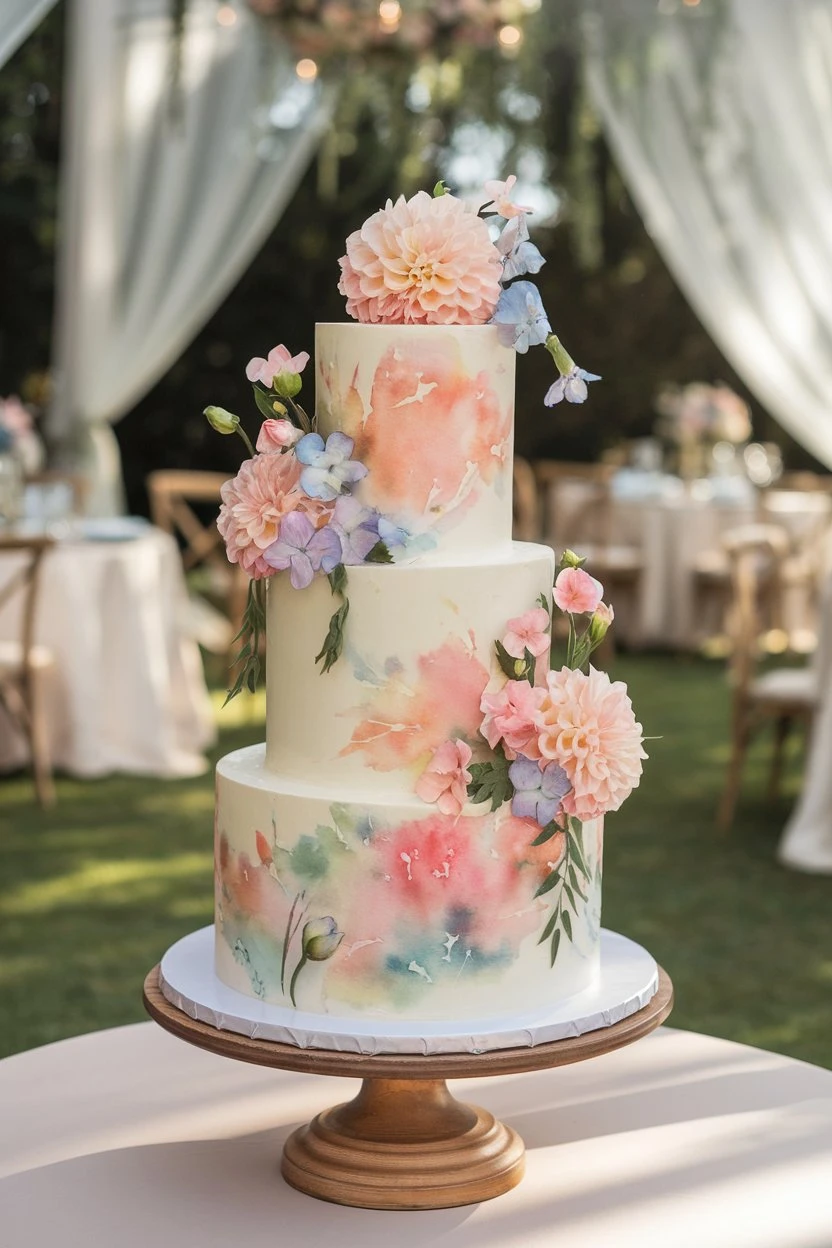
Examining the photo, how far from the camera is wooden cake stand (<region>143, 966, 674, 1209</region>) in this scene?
5.84 ft

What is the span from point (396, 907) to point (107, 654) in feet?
15.1

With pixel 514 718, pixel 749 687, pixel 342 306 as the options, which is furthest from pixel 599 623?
pixel 342 306

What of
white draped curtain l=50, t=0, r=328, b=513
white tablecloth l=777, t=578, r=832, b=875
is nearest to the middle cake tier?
white tablecloth l=777, t=578, r=832, b=875

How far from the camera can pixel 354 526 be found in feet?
6.14

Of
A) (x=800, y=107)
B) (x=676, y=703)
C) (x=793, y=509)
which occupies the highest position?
(x=800, y=107)

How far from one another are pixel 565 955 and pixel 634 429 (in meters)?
10.3

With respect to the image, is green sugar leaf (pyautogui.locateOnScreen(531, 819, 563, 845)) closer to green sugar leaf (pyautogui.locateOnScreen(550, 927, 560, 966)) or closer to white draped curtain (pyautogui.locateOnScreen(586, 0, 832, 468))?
green sugar leaf (pyautogui.locateOnScreen(550, 927, 560, 966))

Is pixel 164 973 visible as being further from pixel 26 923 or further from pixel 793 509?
pixel 793 509

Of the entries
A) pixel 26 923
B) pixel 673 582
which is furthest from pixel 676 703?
pixel 26 923

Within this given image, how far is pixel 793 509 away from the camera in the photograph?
8828 mm

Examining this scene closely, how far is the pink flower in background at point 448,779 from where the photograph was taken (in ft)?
6.07

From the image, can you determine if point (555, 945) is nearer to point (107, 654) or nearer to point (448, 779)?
point (448, 779)

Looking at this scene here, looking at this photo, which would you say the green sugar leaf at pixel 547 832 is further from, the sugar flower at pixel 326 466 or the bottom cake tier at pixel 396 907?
the sugar flower at pixel 326 466

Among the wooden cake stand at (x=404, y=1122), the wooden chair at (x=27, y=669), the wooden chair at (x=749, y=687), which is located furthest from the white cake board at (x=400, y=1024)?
the wooden chair at (x=27, y=669)
